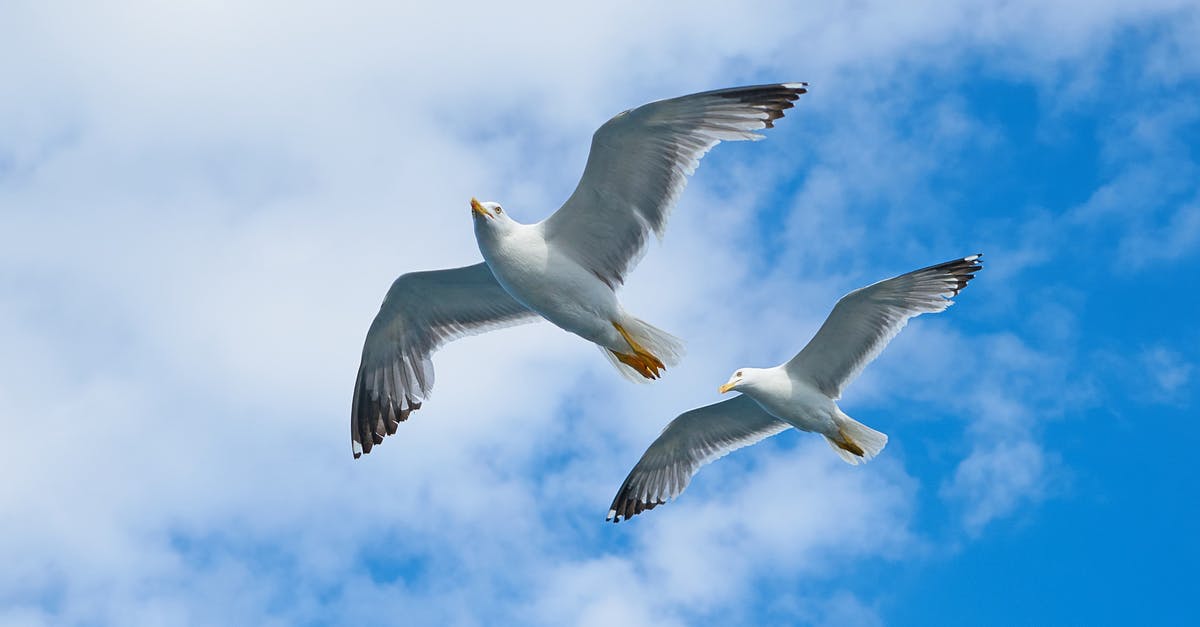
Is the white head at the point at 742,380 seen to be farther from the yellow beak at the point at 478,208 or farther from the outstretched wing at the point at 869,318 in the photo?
the yellow beak at the point at 478,208

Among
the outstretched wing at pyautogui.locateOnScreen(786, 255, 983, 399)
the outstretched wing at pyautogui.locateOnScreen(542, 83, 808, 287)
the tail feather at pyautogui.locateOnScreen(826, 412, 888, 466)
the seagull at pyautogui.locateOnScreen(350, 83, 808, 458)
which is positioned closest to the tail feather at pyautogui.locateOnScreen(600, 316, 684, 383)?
the seagull at pyautogui.locateOnScreen(350, 83, 808, 458)

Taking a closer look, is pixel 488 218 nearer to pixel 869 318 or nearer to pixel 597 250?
pixel 597 250

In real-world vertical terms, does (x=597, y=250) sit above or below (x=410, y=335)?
below

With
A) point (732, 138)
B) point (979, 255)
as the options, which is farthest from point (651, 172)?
point (979, 255)

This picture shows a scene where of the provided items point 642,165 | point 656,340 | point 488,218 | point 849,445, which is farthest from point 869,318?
point 488,218

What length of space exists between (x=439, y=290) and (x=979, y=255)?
4827 mm

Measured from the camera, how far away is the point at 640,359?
39.5 feet

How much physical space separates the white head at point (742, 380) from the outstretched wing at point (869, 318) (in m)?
0.37

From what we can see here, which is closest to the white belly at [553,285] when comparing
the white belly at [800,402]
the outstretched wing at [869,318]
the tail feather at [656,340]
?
the tail feather at [656,340]

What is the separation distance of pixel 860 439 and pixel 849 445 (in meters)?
0.11

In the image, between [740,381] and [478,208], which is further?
[740,381]

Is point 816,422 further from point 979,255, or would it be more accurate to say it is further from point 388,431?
point 388,431

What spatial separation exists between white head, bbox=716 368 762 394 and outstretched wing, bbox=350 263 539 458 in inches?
73.8

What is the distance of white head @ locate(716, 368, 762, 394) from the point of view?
42.9ft
